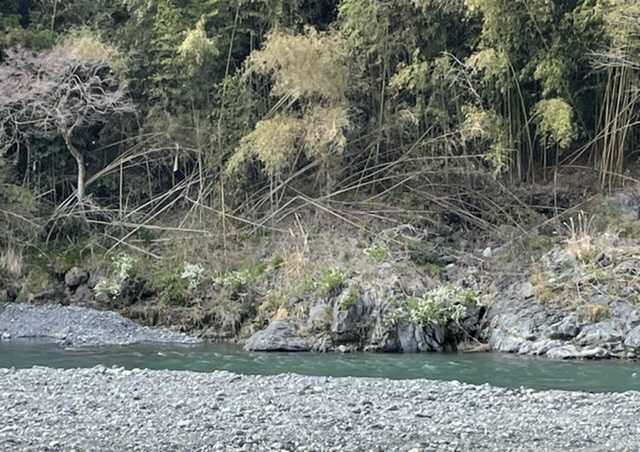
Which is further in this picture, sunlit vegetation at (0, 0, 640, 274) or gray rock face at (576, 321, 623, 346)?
sunlit vegetation at (0, 0, 640, 274)

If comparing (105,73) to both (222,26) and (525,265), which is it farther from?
(525,265)

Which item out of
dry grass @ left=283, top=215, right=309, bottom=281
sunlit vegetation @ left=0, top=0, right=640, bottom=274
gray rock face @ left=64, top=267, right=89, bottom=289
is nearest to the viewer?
dry grass @ left=283, top=215, right=309, bottom=281

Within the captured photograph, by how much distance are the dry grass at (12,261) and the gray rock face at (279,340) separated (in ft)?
15.8

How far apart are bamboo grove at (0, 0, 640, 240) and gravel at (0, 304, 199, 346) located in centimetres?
236

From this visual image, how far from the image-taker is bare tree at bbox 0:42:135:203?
44.5ft

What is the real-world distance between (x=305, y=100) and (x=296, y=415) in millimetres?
7886

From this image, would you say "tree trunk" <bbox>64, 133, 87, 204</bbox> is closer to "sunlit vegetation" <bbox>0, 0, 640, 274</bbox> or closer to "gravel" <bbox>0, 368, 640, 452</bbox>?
"sunlit vegetation" <bbox>0, 0, 640, 274</bbox>

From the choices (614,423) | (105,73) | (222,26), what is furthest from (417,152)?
(614,423)

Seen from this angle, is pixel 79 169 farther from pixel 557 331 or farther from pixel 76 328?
pixel 557 331

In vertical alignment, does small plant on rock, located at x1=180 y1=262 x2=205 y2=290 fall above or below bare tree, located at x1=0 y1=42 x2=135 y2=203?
below

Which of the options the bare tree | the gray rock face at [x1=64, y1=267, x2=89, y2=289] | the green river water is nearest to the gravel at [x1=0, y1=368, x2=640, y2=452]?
the green river water

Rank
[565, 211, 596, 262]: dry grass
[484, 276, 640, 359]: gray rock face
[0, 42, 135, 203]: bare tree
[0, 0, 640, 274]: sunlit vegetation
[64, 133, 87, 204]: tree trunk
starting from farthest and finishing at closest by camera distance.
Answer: [64, 133, 87, 204]: tree trunk → [0, 42, 135, 203]: bare tree → [0, 0, 640, 274]: sunlit vegetation → [565, 211, 596, 262]: dry grass → [484, 276, 640, 359]: gray rock face

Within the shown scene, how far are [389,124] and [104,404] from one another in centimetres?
813

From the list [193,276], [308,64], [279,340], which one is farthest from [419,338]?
[308,64]
